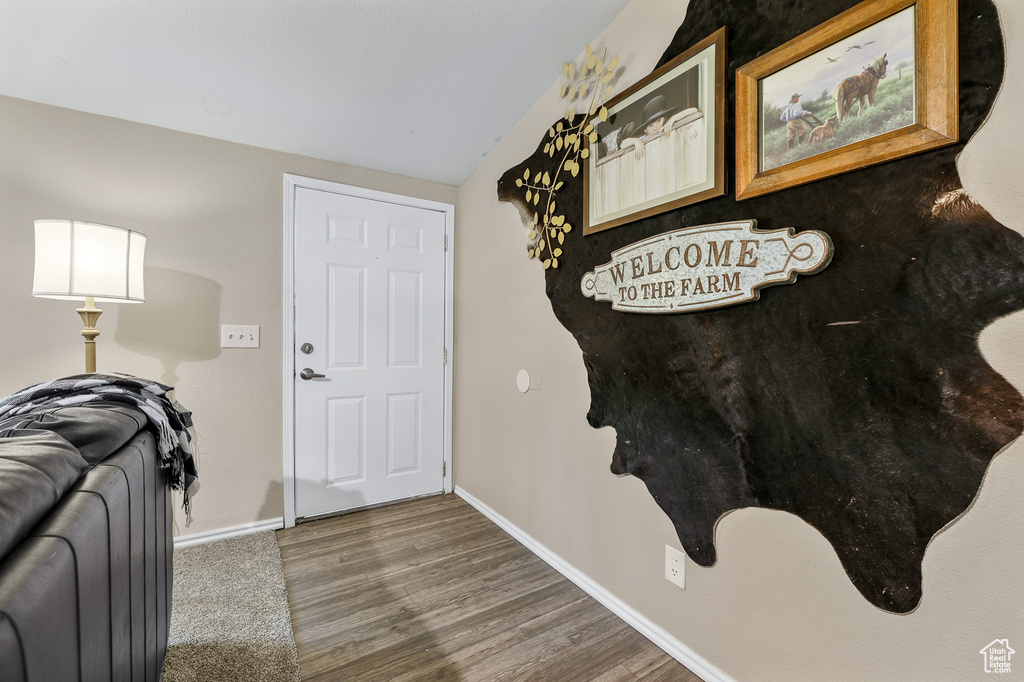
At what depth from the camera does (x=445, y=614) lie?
1.66 meters

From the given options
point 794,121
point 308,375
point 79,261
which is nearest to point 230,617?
point 308,375

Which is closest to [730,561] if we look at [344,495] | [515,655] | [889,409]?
[889,409]

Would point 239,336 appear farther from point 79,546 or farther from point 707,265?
point 707,265

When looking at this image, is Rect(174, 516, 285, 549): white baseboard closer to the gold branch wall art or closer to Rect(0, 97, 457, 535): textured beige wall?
Rect(0, 97, 457, 535): textured beige wall

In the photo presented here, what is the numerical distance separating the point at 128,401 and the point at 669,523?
1613 millimetres

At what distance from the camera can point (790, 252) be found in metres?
1.12

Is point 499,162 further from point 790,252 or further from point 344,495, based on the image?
point 344,495

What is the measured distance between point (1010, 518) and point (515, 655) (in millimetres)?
1351

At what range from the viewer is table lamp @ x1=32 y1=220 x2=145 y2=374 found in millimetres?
1533

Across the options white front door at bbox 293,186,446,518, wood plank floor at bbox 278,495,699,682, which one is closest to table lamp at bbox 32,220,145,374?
white front door at bbox 293,186,446,518

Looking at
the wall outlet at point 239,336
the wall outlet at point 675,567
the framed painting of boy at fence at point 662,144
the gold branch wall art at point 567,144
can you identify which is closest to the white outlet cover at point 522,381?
the gold branch wall art at point 567,144

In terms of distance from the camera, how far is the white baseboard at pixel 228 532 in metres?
2.18

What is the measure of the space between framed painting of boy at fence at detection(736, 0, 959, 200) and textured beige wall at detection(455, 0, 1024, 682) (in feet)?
0.31

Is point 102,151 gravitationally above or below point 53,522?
above
